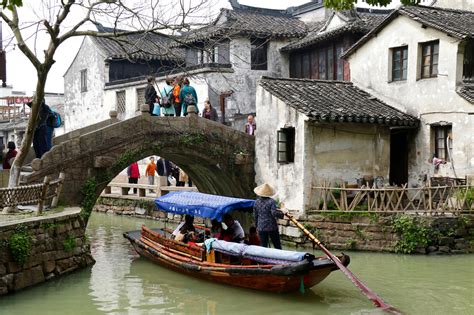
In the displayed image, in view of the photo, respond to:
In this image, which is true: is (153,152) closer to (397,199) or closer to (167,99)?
(167,99)

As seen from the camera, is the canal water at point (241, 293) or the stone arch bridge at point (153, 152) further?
the stone arch bridge at point (153, 152)

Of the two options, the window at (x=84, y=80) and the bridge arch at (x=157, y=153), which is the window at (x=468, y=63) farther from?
the window at (x=84, y=80)

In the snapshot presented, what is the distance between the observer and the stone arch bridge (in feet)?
49.1

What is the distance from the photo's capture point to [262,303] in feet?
36.7

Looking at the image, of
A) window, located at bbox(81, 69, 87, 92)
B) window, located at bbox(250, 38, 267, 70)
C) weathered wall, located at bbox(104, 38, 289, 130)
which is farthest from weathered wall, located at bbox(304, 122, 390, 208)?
window, located at bbox(81, 69, 87, 92)

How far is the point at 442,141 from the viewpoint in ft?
57.0

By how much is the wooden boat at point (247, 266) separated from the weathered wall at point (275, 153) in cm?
431

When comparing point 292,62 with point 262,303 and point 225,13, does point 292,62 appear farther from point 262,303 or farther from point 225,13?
point 262,303

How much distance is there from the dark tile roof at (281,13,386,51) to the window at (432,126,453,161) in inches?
249

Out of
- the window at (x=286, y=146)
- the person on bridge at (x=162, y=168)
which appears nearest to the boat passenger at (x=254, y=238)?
the window at (x=286, y=146)

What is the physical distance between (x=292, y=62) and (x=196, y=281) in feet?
49.1

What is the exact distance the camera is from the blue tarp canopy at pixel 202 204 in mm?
12953

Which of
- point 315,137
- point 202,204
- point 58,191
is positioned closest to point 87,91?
point 315,137

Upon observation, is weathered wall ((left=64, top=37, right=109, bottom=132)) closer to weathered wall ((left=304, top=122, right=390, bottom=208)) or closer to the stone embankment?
weathered wall ((left=304, top=122, right=390, bottom=208))
